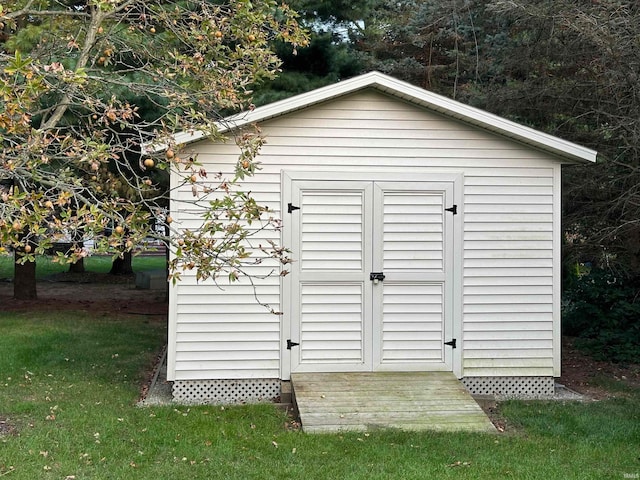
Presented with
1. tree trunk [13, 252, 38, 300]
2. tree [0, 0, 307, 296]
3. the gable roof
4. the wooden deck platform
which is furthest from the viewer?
tree trunk [13, 252, 38, 300]

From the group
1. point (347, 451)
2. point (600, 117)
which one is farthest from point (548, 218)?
point (347, 451)

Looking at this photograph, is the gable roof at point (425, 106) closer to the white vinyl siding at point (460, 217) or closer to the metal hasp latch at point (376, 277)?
the white vinyl siding at point (460, 217)

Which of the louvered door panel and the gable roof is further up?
the gable roof

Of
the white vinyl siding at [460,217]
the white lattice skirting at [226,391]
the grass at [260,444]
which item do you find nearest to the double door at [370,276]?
the white vinyl siding at [460,217]

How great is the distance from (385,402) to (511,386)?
1.66 m

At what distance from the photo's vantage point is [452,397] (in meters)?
5.86

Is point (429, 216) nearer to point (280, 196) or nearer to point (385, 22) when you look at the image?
point (280, 196)

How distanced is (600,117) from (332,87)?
13.9 feet

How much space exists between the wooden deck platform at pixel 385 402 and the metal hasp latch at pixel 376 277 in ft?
2.94

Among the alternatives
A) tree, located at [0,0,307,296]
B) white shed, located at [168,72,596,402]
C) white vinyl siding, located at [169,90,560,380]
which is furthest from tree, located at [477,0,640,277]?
tree, located at [0,0,307,296]

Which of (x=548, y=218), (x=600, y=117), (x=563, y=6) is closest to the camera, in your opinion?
(x=548, y=218)

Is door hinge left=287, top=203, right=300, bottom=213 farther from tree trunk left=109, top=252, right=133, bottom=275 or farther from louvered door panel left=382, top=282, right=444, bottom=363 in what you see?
tree trunk left=109, top=252, right=133, bottom=275

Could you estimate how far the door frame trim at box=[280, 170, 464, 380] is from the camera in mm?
6426

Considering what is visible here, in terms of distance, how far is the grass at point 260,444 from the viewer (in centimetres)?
448
